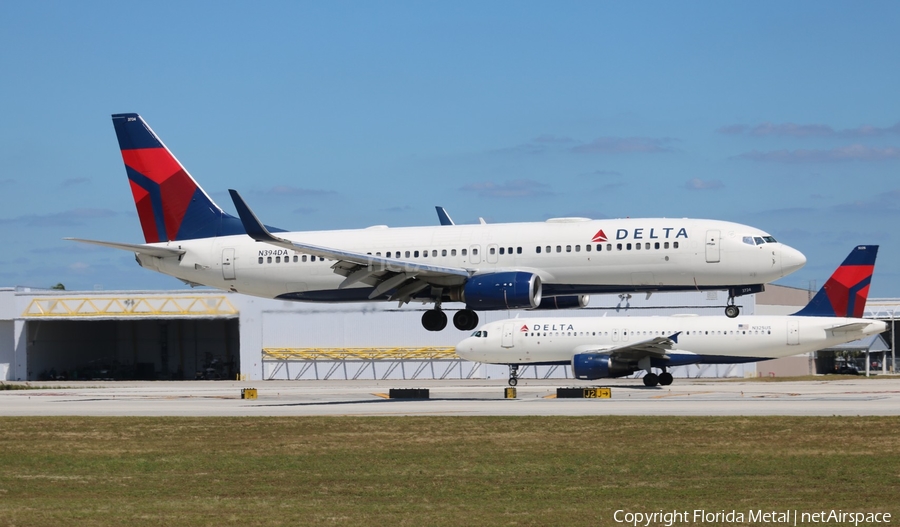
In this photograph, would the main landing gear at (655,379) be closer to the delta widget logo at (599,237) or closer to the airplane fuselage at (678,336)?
the airplane fuselage at (678,336)

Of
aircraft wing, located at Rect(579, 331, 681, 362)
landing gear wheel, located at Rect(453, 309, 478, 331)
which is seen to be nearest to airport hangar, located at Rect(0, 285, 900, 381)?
aircraft wing, located at Rect(579, 331, 681, 362)

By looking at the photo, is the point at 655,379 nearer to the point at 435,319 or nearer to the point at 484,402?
the point at 484,402

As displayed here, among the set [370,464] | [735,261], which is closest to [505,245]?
[735,261]

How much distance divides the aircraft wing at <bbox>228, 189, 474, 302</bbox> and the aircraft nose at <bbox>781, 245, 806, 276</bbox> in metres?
12.6

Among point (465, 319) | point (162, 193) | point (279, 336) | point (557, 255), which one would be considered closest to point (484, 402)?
point (465, 319)

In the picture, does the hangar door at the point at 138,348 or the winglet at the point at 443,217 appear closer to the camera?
the winglet at the point at 443,217

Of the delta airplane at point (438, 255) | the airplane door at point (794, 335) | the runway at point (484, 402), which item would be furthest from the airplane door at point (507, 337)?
the delta airplane at point (438, 255)

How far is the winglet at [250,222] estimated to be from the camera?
1752 inches

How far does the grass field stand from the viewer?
2541 centimetres

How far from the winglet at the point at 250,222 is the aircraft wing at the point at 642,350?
3264 cm

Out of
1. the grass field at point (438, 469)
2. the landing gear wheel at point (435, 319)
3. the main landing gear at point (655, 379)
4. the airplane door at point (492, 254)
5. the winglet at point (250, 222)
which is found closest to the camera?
the grass field at point (438, 469)

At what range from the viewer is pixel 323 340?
107 metres

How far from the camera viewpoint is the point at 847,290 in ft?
251

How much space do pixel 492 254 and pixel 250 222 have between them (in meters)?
10.2
